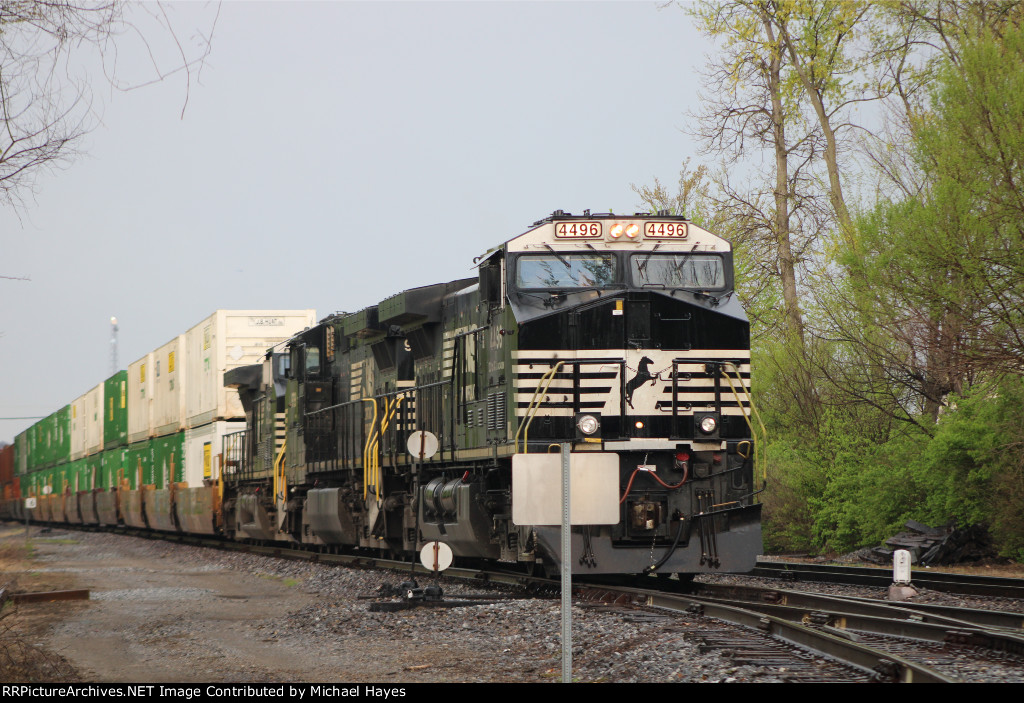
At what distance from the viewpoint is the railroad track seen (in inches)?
492

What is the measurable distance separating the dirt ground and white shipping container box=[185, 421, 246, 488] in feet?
26.9

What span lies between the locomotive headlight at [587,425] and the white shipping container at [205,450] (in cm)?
1699

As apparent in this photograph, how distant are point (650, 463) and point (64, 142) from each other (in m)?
6.60

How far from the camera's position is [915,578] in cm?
1445

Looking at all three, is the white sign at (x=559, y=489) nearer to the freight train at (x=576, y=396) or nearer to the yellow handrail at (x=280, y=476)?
the freight train at (x=576, y=396)

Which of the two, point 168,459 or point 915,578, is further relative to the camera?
Result: point 168,459

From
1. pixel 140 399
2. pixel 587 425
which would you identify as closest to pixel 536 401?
pixel 587 425

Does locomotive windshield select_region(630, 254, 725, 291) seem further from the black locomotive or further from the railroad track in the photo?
the railroad track

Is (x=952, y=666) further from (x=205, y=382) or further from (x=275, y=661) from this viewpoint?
(x=205, y=382)

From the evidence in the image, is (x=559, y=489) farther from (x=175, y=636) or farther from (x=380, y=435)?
(x=380, y=435)

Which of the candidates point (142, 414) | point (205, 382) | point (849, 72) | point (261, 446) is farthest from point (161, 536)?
point (849, 72)

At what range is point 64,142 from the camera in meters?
8.09

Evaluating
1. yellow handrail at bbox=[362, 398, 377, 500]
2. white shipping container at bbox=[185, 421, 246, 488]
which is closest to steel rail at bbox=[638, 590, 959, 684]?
yellow handrail at bbox=[362, 398, 377, 500]

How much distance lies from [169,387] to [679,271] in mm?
23371
